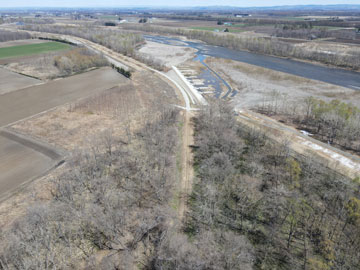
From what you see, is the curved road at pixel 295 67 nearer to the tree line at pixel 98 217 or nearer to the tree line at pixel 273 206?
the tree line at pixel 273 206

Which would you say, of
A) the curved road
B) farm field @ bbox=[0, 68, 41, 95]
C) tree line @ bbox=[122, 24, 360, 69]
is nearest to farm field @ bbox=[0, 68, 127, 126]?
farm field @ bbox=[0, 68, 41, 95]

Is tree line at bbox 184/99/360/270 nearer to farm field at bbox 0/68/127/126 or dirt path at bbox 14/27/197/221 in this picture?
dirt path at bbox 14/27/197/221

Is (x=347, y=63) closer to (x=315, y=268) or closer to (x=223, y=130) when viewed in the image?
(x=223, y=130)

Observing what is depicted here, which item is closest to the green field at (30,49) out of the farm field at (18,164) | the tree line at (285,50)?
the farm field at (18,164)

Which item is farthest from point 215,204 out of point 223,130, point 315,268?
point 223,130

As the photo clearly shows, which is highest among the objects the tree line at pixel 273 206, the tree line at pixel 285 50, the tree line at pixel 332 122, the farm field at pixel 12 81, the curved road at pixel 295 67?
the tree line at pixel 285 50
